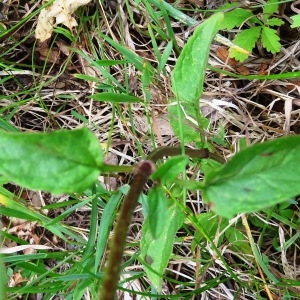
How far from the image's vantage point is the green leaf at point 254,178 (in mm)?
873

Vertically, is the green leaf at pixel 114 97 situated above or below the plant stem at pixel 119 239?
below

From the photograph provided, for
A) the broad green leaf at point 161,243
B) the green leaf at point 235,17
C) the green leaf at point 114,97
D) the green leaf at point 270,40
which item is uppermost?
the green leaf at point 235,17

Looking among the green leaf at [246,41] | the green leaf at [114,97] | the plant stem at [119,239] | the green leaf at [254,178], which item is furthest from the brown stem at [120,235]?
the green leaf at [246,41]

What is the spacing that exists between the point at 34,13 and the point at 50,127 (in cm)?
43

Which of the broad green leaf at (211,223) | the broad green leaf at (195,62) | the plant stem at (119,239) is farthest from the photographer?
the broad green leaf at (211,223)

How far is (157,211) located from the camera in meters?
0.93

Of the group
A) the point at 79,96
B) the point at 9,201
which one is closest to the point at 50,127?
the point at 79,96

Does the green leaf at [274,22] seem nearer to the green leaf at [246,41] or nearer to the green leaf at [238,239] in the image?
the green leaf at [246,41]

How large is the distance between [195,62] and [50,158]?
0.59 meters

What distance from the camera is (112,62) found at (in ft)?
5.64

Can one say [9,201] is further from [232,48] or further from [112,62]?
[232,48]

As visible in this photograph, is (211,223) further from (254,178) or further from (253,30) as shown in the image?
(254,178)

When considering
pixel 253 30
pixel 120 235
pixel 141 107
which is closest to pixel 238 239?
pixel 141 107

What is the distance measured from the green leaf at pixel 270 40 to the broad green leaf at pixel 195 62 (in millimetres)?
390
